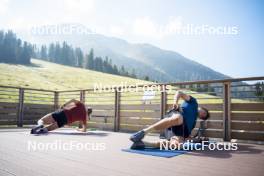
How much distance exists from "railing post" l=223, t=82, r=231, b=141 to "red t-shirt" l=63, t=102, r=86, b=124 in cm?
364

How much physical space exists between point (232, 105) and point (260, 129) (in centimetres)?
79

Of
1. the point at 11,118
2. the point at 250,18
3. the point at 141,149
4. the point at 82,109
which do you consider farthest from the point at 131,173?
the point at 250,18

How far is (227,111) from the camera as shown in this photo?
5613mm

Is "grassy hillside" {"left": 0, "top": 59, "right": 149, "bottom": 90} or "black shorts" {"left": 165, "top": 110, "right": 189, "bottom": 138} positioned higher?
"grassy hillside" {"left": 0, "top": 59, "right": 149, "bottom": 90}

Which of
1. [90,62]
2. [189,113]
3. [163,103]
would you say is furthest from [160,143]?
[90,62]

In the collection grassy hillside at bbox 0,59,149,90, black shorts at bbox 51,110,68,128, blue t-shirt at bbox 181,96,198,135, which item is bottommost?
black shorts at bbox 51,110,68,128

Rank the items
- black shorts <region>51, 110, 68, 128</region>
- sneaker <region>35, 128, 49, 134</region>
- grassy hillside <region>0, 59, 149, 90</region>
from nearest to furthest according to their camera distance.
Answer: sneaker <region>35, 128, 49, 134</region> < black shorts <region>51, 110, 68, 128</region> < grassy hillside <region>0, 59, 149, 90</region>

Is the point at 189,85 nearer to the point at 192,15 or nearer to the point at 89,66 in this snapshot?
the point at 192,15

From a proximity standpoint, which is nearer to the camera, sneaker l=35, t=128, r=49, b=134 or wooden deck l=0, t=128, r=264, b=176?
wooden deck l=0, t=128, r=264, b=176

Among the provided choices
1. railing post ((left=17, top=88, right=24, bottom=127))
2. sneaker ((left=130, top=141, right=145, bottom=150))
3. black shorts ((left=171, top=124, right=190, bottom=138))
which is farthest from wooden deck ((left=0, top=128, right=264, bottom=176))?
railing post ((left=17, top=88, right=24, bottom=127))

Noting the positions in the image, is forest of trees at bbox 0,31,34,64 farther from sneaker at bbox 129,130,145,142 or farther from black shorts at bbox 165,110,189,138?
black shorts at bbox 165,110,189,138

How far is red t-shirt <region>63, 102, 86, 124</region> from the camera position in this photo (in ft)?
21.5

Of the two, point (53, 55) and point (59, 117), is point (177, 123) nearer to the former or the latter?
point (59, 117)

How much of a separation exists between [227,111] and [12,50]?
2631 inches
